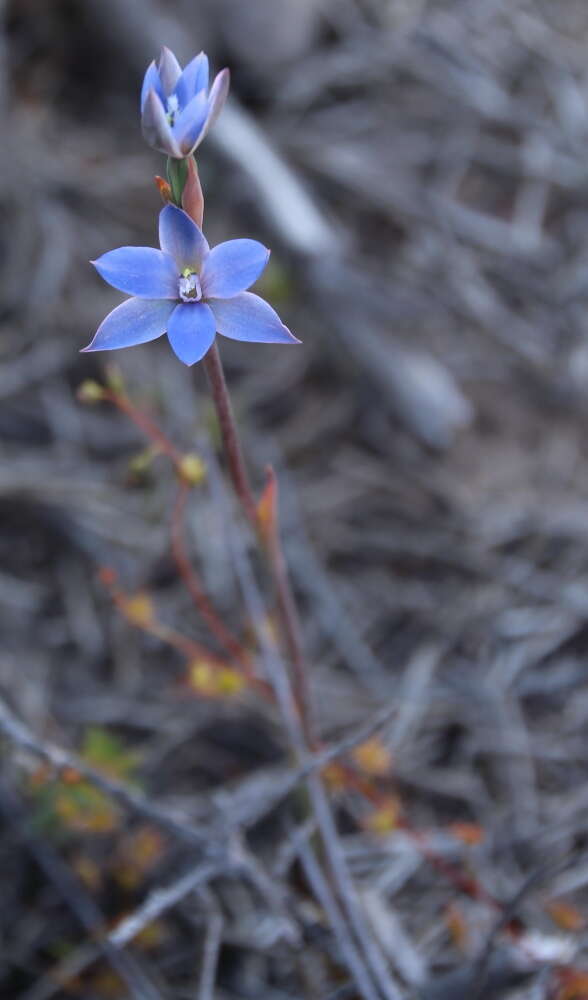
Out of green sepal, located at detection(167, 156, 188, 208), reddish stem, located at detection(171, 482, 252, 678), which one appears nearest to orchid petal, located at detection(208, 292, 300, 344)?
green sepal, located at detection(167, 156, 188, 208)

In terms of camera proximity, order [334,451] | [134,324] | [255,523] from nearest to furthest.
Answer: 1. [134,324]
2. [255,523]
3. [334,451]

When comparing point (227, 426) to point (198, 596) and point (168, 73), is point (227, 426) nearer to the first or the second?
point (168, 73)

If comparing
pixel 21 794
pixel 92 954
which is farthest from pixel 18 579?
pixel 92 954

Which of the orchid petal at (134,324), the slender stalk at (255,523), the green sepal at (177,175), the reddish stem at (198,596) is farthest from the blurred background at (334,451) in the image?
the green sepal at (177,175)

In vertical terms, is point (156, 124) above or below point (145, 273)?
above

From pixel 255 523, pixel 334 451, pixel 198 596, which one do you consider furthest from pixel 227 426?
pixel 334 451
